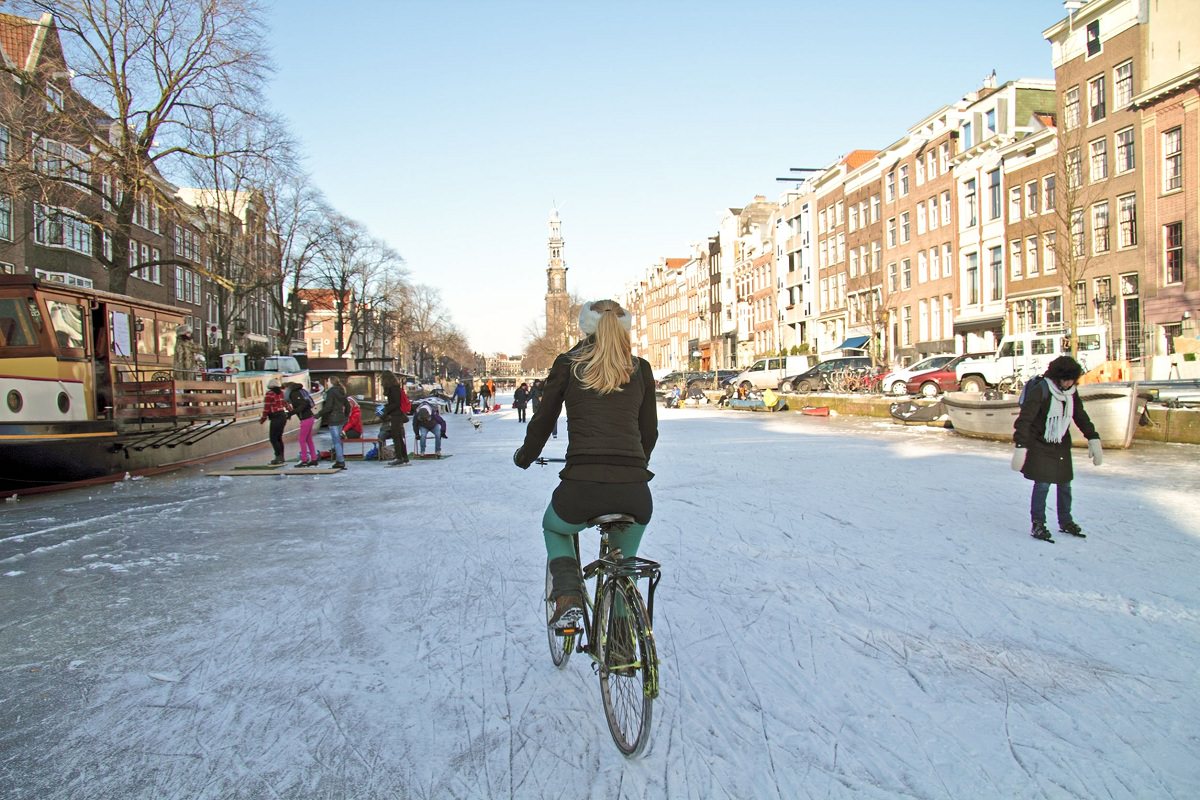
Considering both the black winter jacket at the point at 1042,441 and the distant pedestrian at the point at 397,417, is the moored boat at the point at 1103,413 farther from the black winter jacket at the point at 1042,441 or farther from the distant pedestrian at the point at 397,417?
the distant pedestrian at the point at 397,417

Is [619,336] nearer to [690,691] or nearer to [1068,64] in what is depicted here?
[690,691]

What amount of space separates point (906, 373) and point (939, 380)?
6.70 feet

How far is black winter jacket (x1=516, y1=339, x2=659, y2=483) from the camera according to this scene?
357 cm

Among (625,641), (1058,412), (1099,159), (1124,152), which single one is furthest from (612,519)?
(1099,159)

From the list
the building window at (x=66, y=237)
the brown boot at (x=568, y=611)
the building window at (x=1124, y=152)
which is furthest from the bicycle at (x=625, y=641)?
the building window at (x=1124, y=152)

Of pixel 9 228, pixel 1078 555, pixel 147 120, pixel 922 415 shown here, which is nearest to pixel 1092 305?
pixel 922 415

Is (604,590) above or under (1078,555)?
above

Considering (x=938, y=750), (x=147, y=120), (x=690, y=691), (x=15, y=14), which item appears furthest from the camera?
(x=147, y=120)

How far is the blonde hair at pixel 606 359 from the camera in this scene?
359cm

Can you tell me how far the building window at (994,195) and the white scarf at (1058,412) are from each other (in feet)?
112

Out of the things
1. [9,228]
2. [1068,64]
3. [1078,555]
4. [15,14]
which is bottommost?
[1078,555]

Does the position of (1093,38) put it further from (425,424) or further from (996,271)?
(425,424)

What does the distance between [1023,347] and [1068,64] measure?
14.3 metres

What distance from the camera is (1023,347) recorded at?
84.9ft
